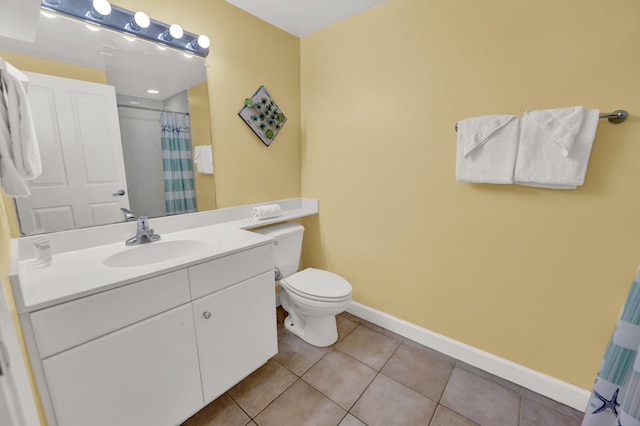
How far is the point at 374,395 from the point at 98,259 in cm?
149

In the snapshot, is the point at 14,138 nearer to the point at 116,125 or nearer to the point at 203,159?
the point at 116,125

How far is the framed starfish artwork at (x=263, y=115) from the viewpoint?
1824mm

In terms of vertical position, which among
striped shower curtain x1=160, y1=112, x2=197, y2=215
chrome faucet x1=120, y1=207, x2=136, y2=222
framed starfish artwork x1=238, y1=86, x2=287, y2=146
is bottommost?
chrome faucet x1=120, y1=207, x2=136, y2=222

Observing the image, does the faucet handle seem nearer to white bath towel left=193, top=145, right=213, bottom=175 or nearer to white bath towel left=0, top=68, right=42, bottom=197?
white bath towel left=193, top=145, right=213, bottom=175

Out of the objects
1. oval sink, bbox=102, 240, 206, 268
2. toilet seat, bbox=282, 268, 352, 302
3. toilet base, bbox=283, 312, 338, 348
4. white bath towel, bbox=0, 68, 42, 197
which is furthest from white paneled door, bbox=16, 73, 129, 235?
toilet base, bbox=283, 312, 338, 348

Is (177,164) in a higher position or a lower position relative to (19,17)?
lower

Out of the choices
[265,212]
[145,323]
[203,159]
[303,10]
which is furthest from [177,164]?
[303,10]

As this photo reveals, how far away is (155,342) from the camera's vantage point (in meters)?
1.01

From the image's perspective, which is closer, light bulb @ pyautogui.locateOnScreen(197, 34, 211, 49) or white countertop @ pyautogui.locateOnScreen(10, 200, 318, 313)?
white countertop @ pyautogui.locateOnScreen(10, 200, 318, 313)

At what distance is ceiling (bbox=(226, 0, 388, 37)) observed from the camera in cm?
164

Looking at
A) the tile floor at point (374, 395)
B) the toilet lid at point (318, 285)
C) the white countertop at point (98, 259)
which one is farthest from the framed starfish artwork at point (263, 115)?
the tile floor at point (374, 395)

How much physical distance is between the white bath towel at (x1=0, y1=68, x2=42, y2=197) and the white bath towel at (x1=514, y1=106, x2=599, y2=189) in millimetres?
1881

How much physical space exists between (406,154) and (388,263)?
768 millimetres

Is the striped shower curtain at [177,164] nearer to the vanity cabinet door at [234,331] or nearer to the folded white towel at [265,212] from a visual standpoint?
the folded white towel at [265,212]
